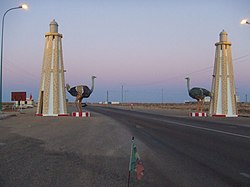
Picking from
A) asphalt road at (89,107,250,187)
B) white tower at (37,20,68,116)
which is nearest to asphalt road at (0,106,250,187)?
asphalt road at (89,107,250,187)

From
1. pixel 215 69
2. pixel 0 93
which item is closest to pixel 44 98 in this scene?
pixel 0 93

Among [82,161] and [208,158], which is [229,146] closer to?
[208,158]

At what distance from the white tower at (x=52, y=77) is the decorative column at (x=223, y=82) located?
18.5 meters

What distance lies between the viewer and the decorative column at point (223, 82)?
135 feet

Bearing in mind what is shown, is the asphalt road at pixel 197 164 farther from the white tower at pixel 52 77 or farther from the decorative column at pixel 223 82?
the decorative column at pixel 223 82

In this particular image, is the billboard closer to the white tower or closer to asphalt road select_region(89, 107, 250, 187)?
the white tower

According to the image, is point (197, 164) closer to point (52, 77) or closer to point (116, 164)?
point (116, 164)

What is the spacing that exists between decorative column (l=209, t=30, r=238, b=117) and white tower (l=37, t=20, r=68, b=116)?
18489 mm

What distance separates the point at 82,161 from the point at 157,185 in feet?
11.2

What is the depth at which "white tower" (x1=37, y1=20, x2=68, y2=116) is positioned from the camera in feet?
117

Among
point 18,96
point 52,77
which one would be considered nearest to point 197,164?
point 52,77

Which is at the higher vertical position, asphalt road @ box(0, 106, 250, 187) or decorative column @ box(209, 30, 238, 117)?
→ decorative column @ box(209, 30, 238, 117)

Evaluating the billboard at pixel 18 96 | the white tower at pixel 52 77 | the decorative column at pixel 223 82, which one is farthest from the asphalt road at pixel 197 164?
the billboard at pixel 18 96

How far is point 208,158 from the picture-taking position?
34.9 feet
